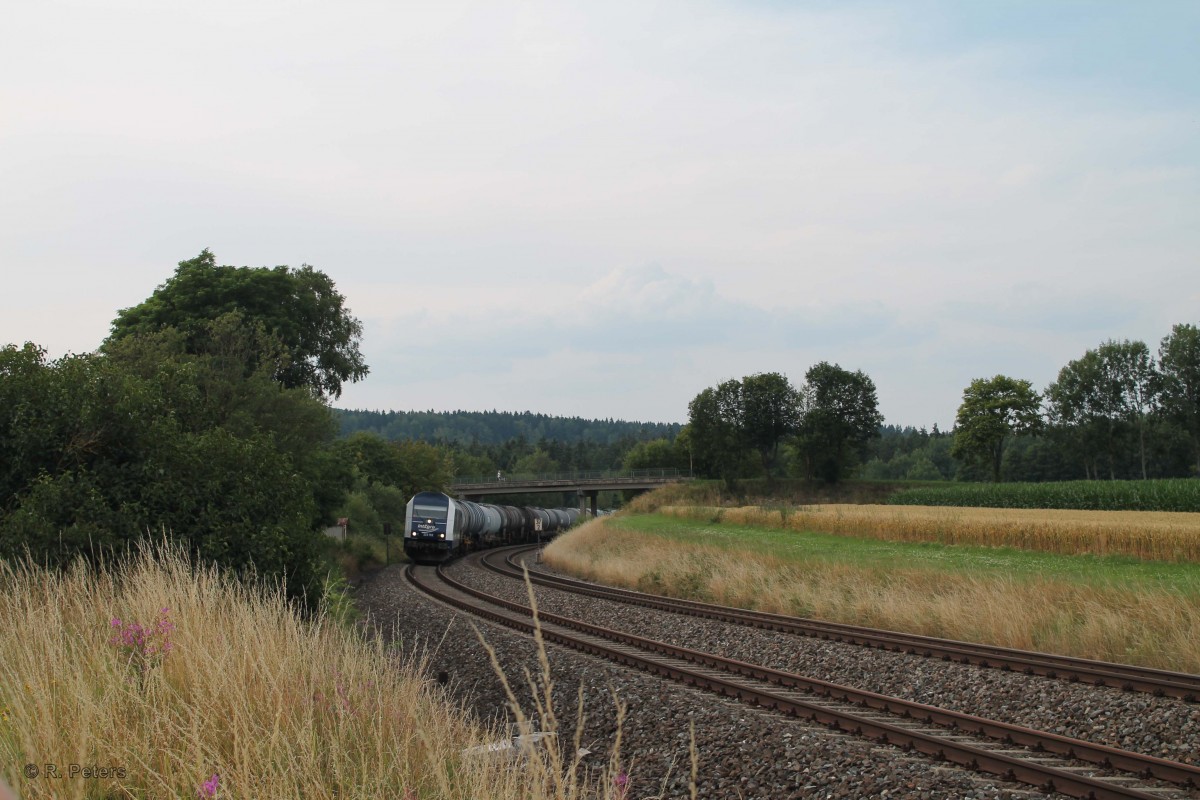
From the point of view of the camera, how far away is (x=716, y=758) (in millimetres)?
9000

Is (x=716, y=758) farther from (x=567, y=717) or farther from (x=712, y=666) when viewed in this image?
(x=712, y=666)

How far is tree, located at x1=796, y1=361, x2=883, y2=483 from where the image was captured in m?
103

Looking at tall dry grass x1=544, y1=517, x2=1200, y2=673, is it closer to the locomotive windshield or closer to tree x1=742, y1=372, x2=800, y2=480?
the locomotive windshield

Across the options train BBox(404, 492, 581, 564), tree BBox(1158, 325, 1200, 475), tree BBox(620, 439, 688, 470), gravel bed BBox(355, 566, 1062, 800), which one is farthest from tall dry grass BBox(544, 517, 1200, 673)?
tree BBox(620, 439, 688, 470)

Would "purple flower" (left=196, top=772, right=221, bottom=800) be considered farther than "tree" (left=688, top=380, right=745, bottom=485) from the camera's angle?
No

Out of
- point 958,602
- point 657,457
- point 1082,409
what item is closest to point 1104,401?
point 1082,409

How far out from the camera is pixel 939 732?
9.41m

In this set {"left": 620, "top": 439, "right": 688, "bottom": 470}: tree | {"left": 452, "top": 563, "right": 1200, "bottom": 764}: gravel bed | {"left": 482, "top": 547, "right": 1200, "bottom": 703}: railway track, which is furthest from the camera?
{"left": 620, "top": 439, "right": 688, "bottom": 470}: tree

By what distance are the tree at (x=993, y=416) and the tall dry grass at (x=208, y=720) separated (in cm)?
9467

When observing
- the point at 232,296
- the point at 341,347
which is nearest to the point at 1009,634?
the point at 232,296

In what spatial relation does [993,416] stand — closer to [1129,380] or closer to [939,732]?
[1129,380]

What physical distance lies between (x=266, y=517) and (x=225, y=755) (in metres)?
11.8

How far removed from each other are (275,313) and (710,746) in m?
41.5

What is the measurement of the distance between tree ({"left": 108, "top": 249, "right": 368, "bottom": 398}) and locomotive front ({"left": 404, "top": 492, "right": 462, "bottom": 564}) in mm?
8545
